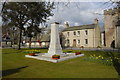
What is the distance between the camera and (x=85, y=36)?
123ft

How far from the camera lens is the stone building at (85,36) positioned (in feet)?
119

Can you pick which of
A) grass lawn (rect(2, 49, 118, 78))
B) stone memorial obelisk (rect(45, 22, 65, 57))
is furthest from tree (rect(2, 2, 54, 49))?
grass lawn (rect(2, 49, 118, 78))

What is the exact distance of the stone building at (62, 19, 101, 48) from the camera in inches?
1427

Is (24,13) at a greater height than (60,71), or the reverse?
(24,13)

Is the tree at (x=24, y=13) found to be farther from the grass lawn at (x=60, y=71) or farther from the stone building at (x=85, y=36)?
the grass lawn at (x=60, y=71)

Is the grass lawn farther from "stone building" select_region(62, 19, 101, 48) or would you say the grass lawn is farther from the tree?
"stone building" select_region(62, 19, 101, 48)

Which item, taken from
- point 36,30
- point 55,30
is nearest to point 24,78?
point 55,30

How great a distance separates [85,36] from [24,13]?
22.1 metres

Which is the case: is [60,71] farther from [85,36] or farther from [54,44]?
[85,36]

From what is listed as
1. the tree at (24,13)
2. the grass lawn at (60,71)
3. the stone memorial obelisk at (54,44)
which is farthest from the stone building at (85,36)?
the grass lawn at (60,71)

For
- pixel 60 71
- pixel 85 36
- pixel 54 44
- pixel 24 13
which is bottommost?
pixel 60 71

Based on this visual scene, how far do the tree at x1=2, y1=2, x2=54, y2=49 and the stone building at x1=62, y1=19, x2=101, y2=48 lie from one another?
15375 millimetres

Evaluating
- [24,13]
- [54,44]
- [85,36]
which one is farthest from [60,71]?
[85,36]

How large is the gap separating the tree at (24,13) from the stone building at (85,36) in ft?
50.4
